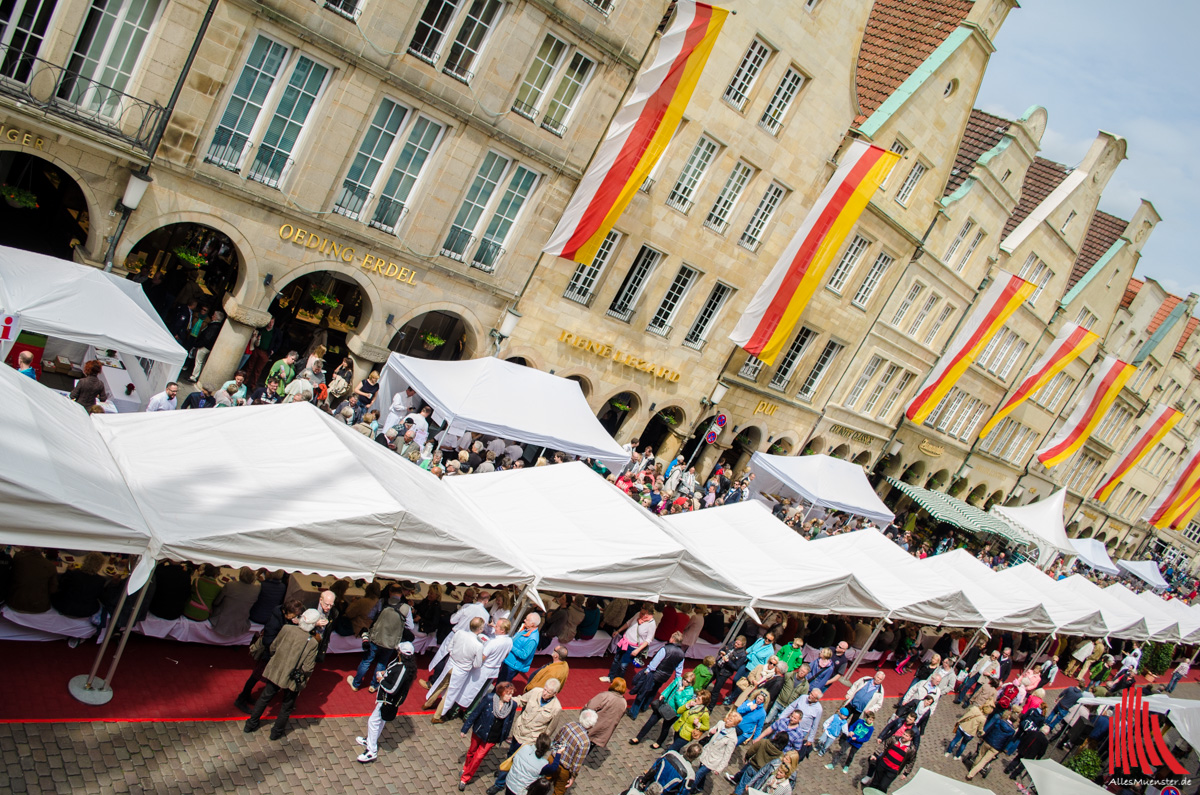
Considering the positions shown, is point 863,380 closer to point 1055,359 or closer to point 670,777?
point 1055,359

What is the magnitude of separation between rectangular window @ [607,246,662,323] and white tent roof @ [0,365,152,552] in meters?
14.8

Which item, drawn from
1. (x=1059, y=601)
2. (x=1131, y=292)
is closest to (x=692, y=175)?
(x=1059, y=601)

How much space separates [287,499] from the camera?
8539 mm

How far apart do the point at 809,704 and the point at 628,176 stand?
11.8 metres

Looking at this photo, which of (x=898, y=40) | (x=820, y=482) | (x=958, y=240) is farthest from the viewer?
(x=958, y=240)

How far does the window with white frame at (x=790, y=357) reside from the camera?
27.0m

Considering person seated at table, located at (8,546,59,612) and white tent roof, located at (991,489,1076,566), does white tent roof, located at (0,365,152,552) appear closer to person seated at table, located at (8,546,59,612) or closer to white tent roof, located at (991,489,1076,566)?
person seated at table, located at (8,546,59,612)

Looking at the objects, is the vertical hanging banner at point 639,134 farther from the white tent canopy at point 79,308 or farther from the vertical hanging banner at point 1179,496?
the vertical hanging banner at point 1179,496

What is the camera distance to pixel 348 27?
48.1 feet

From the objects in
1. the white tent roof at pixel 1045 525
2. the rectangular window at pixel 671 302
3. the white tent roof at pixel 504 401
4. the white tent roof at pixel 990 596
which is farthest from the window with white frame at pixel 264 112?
the white tent roof at pixel 1045 525

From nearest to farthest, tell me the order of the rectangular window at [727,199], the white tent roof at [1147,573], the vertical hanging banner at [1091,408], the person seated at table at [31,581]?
the person seated at table at [31,581] → the rectangular window at [727,199] → the white tent roof at [1147,573] → the vertical hanging banner at [1091,408]

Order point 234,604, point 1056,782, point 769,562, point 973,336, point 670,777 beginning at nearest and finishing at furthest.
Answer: point 670,777 < point 234,604 < point 1056,782 < point 769,562 < point 973,336

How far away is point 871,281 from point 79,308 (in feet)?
77.7

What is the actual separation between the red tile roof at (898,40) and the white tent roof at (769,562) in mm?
15408
